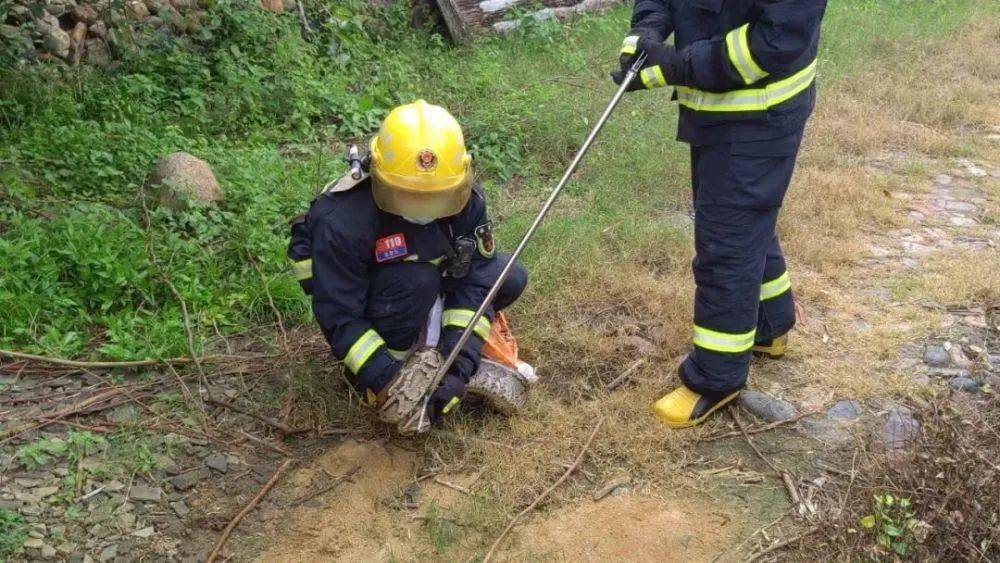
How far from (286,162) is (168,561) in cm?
304

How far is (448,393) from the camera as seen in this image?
3275 mm

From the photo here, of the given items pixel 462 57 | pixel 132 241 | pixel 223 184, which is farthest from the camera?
pixel 462 57

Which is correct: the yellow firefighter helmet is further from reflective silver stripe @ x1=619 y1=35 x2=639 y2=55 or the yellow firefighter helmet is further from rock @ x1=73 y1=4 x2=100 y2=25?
rock @ x1=73 y1=4 x2=100 y2=25

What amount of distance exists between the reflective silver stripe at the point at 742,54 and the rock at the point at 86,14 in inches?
189

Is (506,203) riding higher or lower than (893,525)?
lower

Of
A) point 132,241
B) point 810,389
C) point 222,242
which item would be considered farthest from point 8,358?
point 810,389

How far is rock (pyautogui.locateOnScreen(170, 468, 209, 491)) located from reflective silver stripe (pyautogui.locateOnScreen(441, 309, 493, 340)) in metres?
1.01

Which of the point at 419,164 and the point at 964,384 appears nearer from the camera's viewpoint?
the point at 419,164

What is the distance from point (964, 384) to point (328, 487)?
98.8 inches

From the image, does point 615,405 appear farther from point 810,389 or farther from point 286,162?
point 286,162

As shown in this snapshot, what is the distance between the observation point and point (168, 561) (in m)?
2.86

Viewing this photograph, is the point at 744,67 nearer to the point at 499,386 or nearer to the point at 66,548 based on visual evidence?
the point at 499,386

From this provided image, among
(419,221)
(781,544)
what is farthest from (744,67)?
(781,544)

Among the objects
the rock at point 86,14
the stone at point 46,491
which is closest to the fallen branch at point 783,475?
the stone at point 46,491
